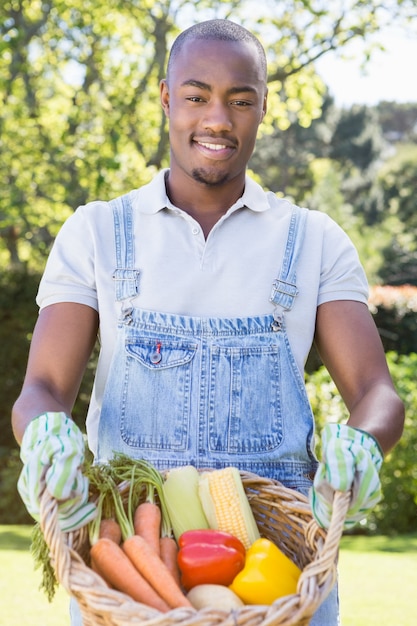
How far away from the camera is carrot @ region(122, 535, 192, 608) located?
1.64m

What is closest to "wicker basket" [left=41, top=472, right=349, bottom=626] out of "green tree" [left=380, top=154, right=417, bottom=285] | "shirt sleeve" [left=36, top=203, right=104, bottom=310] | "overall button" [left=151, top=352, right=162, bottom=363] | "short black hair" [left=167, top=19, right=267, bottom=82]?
"overall button" [left=151, top=352, right=162, bottom=363]

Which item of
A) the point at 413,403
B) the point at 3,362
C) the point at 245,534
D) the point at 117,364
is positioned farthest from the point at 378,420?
the point at 3,362

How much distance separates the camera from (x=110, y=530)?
1.78 meters

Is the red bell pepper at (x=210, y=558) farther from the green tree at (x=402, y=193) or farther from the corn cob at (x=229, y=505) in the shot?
the green tree at (x=402, y=193)

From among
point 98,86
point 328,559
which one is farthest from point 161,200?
point 98,86

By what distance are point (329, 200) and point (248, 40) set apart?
2408 cm

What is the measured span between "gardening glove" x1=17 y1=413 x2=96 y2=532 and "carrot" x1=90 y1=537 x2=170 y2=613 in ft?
0.29

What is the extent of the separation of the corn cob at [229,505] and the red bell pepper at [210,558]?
5 cm

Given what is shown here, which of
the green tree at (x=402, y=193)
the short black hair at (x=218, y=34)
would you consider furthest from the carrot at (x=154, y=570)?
the green tree at (x=402, y=193)

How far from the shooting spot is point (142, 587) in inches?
65.1

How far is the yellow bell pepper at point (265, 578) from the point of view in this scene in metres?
1.62

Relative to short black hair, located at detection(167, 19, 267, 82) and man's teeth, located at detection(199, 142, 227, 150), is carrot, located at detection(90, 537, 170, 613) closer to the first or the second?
man's teeth, located at detection(199, 142, 227, 150)

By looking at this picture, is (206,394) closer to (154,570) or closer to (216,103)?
(154,570)

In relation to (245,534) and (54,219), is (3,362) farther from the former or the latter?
(245,534)
